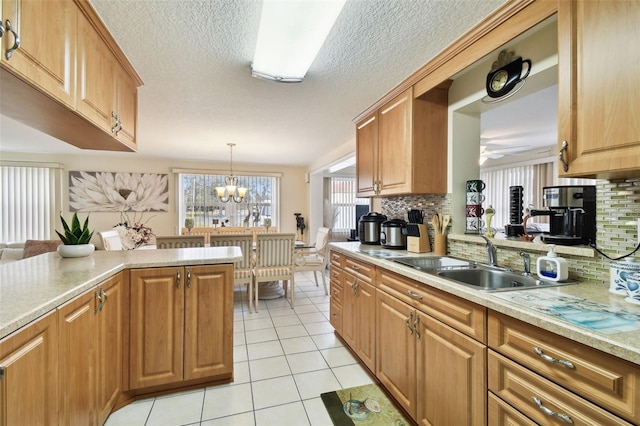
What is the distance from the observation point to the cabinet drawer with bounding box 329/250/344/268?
2.59m

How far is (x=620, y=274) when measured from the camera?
1109 mm

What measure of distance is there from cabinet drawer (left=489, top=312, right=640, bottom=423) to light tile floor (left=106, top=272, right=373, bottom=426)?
118 centimetres

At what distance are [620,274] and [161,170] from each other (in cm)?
636

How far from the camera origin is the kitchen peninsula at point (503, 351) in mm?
786

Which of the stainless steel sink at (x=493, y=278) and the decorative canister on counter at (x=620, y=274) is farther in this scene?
the stainless steel sink at (x=493, y=278)

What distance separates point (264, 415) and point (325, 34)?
2244mm

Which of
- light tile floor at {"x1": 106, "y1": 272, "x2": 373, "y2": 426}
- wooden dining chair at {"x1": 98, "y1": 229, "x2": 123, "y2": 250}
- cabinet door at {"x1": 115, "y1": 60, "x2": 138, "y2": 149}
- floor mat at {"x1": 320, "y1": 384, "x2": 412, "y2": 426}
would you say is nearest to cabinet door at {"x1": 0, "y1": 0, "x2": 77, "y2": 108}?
cabinet door at {"x1": 115, "y1": 60, "x2": 138, "y2": 149}

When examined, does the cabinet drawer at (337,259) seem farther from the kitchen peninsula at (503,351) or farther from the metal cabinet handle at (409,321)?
the metal cabinet handle at (409,321)

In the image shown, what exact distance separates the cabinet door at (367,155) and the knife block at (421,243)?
23.8 inches

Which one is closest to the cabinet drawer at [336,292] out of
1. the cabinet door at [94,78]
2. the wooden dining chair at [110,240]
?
the cabinet door at [94,78]

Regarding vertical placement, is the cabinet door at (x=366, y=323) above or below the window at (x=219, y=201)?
below

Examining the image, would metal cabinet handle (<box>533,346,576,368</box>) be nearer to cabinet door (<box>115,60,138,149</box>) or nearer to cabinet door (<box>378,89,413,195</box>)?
cabinet door (<box>378,89,413,195</box>)

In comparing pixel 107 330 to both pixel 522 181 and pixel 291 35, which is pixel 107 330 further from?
pixel 522 181

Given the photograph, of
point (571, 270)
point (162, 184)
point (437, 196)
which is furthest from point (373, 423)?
point (162, 184)
